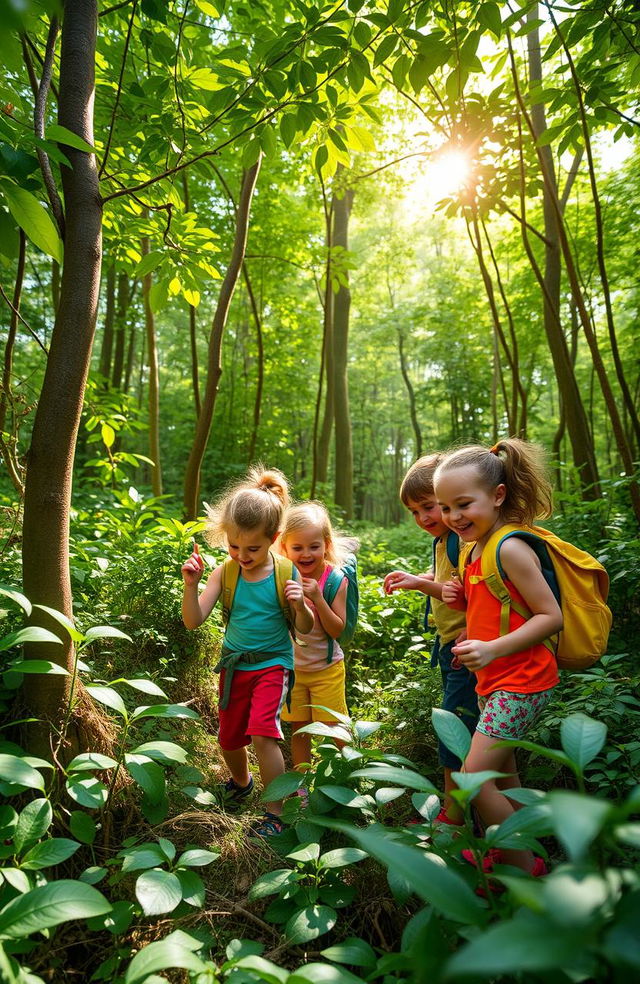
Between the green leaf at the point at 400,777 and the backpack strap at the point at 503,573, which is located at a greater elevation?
the backpack strap at the point at 503,573

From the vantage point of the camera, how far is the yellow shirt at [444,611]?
7.68ft

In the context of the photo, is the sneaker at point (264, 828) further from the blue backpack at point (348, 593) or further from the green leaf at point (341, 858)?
the blue backpack at point (348, 593)

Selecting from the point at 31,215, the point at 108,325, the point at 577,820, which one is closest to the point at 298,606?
the point at 31,215

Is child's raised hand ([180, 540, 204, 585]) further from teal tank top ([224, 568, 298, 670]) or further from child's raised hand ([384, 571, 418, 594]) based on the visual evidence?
child's raised hand ([384, 571, 418, 594])

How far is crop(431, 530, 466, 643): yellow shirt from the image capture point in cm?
234

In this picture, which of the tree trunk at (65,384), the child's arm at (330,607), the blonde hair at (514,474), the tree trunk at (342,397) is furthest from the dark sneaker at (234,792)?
the tree trunk at (342,397)

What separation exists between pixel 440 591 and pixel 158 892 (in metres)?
1.48

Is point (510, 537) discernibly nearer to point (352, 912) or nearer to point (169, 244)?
point (352, 912)

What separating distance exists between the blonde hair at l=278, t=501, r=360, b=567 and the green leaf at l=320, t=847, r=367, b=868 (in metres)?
→ 1.45

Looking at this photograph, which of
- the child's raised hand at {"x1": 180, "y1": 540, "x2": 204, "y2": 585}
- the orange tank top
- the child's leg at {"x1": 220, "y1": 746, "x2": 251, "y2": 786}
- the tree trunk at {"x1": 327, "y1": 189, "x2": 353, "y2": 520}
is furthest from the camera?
the tree trunk at {"x1": 327, "y1": 189, "x2": 353, "y2": 520}

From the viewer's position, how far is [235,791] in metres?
2.38

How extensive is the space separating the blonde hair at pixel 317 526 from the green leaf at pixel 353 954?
1663 mm

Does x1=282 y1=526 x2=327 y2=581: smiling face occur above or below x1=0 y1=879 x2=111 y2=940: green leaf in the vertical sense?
above

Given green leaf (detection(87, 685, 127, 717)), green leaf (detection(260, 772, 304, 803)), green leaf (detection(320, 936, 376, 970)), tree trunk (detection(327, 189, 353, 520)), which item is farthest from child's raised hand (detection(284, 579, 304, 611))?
tree trunk (detection(327, 189, 353, 520))
